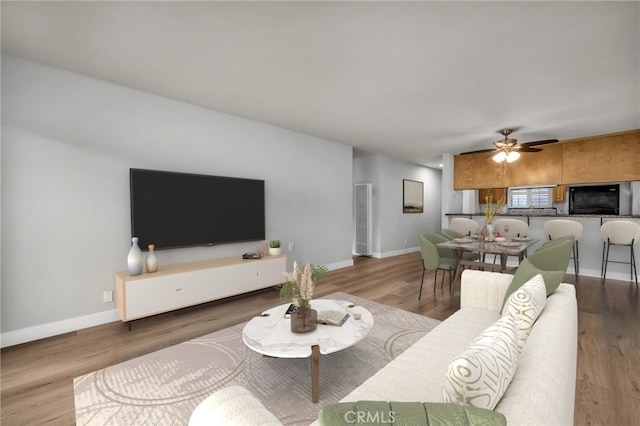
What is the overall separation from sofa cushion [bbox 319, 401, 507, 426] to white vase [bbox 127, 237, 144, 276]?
9.86 feet

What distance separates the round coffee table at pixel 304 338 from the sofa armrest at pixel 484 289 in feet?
2.80

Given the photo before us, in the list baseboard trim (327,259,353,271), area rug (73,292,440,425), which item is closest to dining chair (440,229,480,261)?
baseboard trim (327,259,353,271)

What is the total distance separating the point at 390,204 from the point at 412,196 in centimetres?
116

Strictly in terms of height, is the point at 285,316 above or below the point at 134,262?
below

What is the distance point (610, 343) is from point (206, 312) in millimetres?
4033

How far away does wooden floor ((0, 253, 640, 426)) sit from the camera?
5.93 feet

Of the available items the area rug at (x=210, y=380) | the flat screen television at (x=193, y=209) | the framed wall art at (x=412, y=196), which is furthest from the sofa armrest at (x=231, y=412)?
the framed wall art at (x=412, y=196)

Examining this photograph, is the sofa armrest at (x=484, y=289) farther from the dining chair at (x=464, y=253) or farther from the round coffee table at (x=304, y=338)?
the dining chair at (x=464, y=253)

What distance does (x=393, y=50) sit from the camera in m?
2.39

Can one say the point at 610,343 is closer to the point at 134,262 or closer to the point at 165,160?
the point at 134,262

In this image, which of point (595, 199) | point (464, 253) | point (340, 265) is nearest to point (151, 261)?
point (340, 265)

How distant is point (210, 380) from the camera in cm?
206

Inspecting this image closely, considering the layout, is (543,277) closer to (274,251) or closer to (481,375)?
(481,375)

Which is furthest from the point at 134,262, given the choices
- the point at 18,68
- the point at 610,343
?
the point at 610,343
